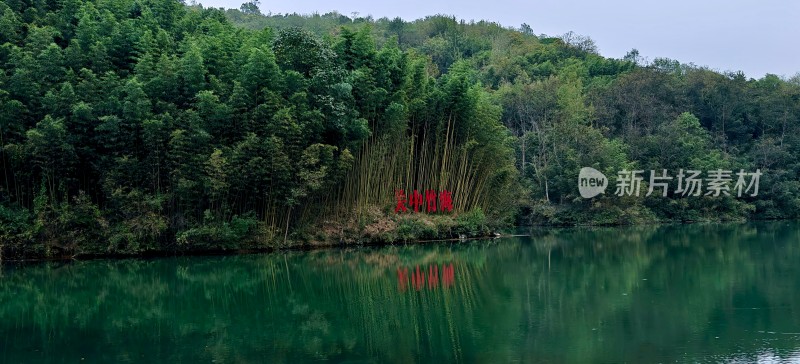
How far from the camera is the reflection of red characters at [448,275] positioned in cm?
1316

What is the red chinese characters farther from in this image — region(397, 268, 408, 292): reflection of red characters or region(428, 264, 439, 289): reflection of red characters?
region(397, 268, 408, 292): reflection of red characters

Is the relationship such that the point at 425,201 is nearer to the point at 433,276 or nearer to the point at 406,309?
the point at 433,276

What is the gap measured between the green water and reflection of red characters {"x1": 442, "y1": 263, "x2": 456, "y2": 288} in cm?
4

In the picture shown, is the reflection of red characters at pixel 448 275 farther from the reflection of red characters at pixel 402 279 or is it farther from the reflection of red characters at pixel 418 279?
the reflection of red characters at pixel 402 279

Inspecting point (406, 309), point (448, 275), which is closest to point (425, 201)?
point (448, 275)

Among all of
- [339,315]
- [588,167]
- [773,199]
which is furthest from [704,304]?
[773,199]

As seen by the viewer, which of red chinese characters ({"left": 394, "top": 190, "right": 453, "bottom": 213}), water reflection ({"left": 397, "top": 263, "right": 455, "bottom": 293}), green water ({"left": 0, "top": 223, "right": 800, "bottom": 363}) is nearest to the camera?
green water ({"left": 0, "top": 223, "right": 800, "bottom": 363})

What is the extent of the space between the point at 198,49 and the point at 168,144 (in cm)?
288

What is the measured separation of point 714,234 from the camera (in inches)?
1059

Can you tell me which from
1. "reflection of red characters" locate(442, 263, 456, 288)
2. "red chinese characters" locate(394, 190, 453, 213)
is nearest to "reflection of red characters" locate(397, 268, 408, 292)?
"reflection of red characters" locate(442, 263, 456, 288)

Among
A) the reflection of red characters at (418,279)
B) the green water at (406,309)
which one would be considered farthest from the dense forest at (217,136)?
the reflection of red characters at (418,279)

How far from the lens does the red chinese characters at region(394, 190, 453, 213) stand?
21725mm

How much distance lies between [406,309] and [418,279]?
3457 millimetres

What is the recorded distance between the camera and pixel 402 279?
45.3ft
